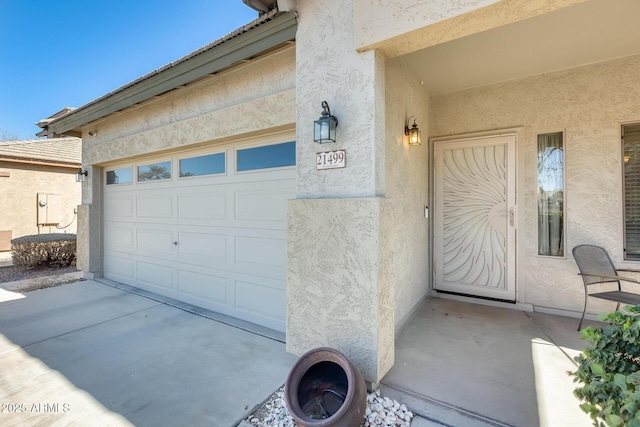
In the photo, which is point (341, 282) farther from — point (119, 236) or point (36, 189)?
point (36, 189)

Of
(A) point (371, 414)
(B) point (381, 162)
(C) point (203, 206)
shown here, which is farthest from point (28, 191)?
(A) point (371, 414)

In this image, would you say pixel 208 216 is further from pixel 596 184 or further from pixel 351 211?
pixel 596 184

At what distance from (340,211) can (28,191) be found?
14.0 m

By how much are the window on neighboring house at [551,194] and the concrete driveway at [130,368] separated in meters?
4.22

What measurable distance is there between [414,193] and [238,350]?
10.8 ft

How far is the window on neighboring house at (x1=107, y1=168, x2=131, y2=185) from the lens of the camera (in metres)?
6.56

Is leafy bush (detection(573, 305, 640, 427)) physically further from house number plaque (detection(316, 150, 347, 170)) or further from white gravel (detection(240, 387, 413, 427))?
house number plaque (detection(316, 150, 347, 170))

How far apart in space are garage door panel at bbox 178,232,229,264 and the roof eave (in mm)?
2503

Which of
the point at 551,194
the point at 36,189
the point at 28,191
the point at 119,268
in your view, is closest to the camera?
the point at 551,194

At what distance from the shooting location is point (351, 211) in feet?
8.82

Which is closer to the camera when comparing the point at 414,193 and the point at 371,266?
the point at 371,266

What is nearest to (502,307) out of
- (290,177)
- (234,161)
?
(290,177)

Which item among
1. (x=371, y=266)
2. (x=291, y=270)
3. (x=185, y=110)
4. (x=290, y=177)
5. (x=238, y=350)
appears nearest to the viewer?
(x=371, y=266)

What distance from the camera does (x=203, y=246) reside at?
499cm
